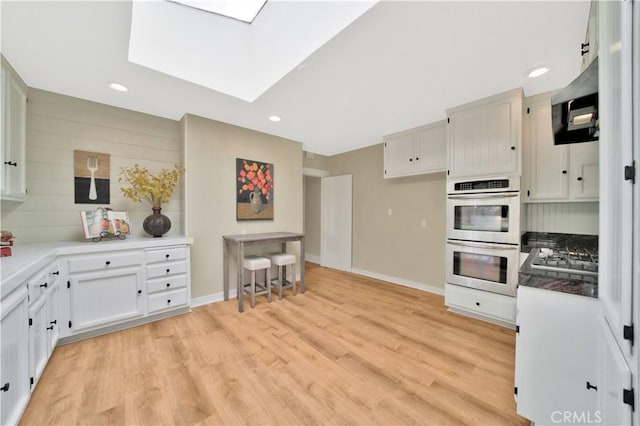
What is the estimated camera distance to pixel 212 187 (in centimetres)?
322

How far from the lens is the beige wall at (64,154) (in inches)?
92.4

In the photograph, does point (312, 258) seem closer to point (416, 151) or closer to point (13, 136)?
point (416, 151)

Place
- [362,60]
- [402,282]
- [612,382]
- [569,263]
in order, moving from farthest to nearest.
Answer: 1. [402,282]
2. [362,60]
3. [569,263]
4. [612,382]

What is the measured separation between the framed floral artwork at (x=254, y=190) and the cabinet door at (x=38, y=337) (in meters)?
2.04

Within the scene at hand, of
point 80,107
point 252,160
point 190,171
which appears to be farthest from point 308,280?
point 80,107

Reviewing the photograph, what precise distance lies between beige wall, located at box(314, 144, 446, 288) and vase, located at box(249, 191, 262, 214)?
199cm

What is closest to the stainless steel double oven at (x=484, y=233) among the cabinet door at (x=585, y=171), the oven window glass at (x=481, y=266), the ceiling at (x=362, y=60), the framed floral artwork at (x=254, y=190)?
the oven window glass at (x=481, y=266)

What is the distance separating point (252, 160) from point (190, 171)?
35.4 inches

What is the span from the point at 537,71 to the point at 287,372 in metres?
3.31

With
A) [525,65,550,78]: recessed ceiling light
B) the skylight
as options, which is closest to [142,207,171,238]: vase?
the skylight

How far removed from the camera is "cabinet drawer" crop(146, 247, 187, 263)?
255 centimetres

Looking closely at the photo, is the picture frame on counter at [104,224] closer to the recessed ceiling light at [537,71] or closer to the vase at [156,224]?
the vase at [156,224]

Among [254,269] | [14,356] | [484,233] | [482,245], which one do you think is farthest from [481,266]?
[14,356]

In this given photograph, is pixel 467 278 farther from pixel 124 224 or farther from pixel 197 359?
pixel 124 224
